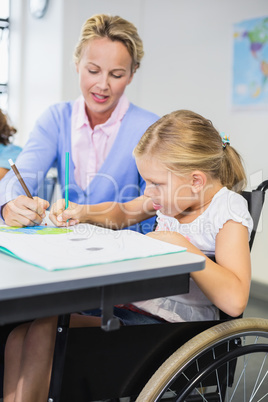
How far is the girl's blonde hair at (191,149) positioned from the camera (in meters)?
1.20

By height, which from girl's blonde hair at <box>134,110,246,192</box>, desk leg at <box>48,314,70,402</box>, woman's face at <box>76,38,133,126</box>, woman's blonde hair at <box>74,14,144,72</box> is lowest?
desk leg at <box>48,314,70,402</box>

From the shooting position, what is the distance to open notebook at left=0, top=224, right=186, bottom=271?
0.79 metres

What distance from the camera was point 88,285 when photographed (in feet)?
2.33

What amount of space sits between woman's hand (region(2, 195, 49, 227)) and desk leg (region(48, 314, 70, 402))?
0.33m

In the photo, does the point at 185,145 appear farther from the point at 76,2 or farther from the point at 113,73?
the point at 76,2

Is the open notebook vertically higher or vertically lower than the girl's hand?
higher

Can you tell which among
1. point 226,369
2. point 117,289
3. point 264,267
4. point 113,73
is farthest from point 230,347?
point 264,267

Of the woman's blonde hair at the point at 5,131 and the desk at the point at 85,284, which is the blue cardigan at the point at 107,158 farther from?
the desk at the point at 85,284

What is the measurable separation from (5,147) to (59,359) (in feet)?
4.52

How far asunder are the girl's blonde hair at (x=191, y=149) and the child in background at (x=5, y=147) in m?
0.94

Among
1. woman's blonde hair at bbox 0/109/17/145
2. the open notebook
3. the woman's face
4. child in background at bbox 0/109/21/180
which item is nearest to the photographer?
the open notebook

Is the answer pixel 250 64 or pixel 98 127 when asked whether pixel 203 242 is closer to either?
pixel 98 127

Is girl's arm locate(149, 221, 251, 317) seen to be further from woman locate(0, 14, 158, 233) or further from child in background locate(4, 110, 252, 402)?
woman locate(0, 14, 158, 233)

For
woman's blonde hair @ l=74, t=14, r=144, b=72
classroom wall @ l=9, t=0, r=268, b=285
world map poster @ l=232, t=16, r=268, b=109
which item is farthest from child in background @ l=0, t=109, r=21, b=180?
world map poster @ l=232, t=16, r=268, b=109
